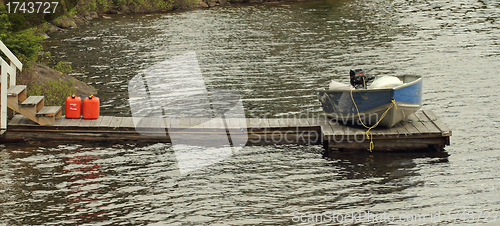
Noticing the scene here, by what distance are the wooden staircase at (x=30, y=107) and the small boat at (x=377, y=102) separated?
7.26m

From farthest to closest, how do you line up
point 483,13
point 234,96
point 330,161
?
point 483,13 < point 234,96 < point 330,161

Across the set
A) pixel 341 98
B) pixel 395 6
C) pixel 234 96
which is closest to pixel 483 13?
pixel 395 6

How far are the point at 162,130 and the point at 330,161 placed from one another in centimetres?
447

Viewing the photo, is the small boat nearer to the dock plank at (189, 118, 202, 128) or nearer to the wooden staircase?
the dock plank at (189, 118, 202, 128)

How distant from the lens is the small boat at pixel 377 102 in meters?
11.6

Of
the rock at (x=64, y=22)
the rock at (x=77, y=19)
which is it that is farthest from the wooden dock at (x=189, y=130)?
the rock at (x=77, y=19)

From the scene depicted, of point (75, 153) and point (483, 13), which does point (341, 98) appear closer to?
point (75, 153)

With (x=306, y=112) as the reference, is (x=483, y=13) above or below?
above

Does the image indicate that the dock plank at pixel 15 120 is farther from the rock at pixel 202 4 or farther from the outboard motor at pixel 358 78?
the rock at pixel 202 4

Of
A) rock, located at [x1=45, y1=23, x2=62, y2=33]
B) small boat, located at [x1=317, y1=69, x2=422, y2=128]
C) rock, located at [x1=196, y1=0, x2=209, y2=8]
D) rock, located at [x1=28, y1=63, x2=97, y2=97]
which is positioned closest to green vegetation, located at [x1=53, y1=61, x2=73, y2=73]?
rock, located at [x1=28, y1=63, x2=97, y2=97]

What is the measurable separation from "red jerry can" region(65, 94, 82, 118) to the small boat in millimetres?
6660

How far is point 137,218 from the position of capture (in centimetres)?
889

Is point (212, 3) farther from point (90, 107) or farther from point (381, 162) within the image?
point (381, 162)

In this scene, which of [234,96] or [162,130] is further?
[234,96]
